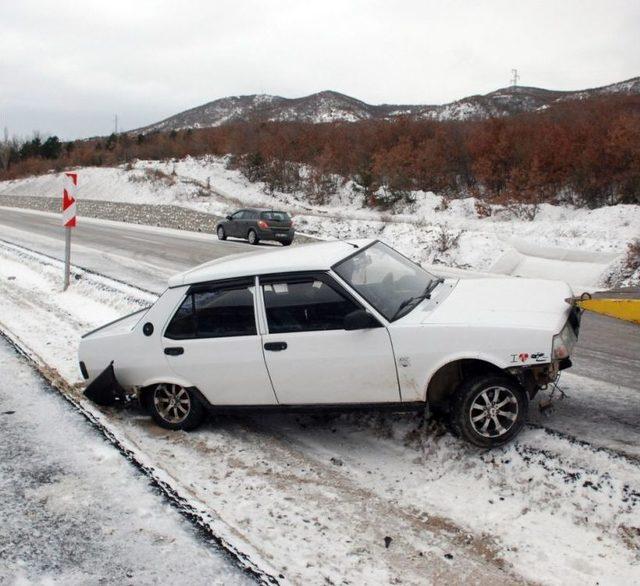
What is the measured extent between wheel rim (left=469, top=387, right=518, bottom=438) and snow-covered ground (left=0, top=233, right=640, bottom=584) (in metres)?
0.18

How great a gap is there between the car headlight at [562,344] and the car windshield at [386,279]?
1148 mm

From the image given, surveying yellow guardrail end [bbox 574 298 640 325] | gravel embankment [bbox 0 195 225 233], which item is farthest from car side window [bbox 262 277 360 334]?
gravel embankment [bbox 0 195 225 233]

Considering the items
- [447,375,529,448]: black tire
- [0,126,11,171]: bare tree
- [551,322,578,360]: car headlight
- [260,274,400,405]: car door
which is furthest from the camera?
[0,126,11,171]: bare tree

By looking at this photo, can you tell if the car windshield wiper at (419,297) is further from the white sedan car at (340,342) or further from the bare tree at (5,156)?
the bare tree at (5,156)

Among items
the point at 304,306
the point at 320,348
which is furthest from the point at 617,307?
the point at 304,306

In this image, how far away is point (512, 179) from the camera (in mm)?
29047

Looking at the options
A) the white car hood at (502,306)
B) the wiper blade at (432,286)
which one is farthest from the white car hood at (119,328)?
the white car hood at (502,306)

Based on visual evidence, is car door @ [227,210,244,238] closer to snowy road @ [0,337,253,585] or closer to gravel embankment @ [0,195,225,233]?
gravel embankment @ [0,195,225,233]

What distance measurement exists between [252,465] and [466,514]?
5.74 feet

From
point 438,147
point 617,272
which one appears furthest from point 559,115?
point 617,272

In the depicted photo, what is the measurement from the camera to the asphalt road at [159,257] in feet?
22.3

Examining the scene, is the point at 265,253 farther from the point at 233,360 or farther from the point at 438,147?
the point at 438,147

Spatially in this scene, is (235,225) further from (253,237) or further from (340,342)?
(340,342)

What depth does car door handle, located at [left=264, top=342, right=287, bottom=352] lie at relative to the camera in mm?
→ 4840
